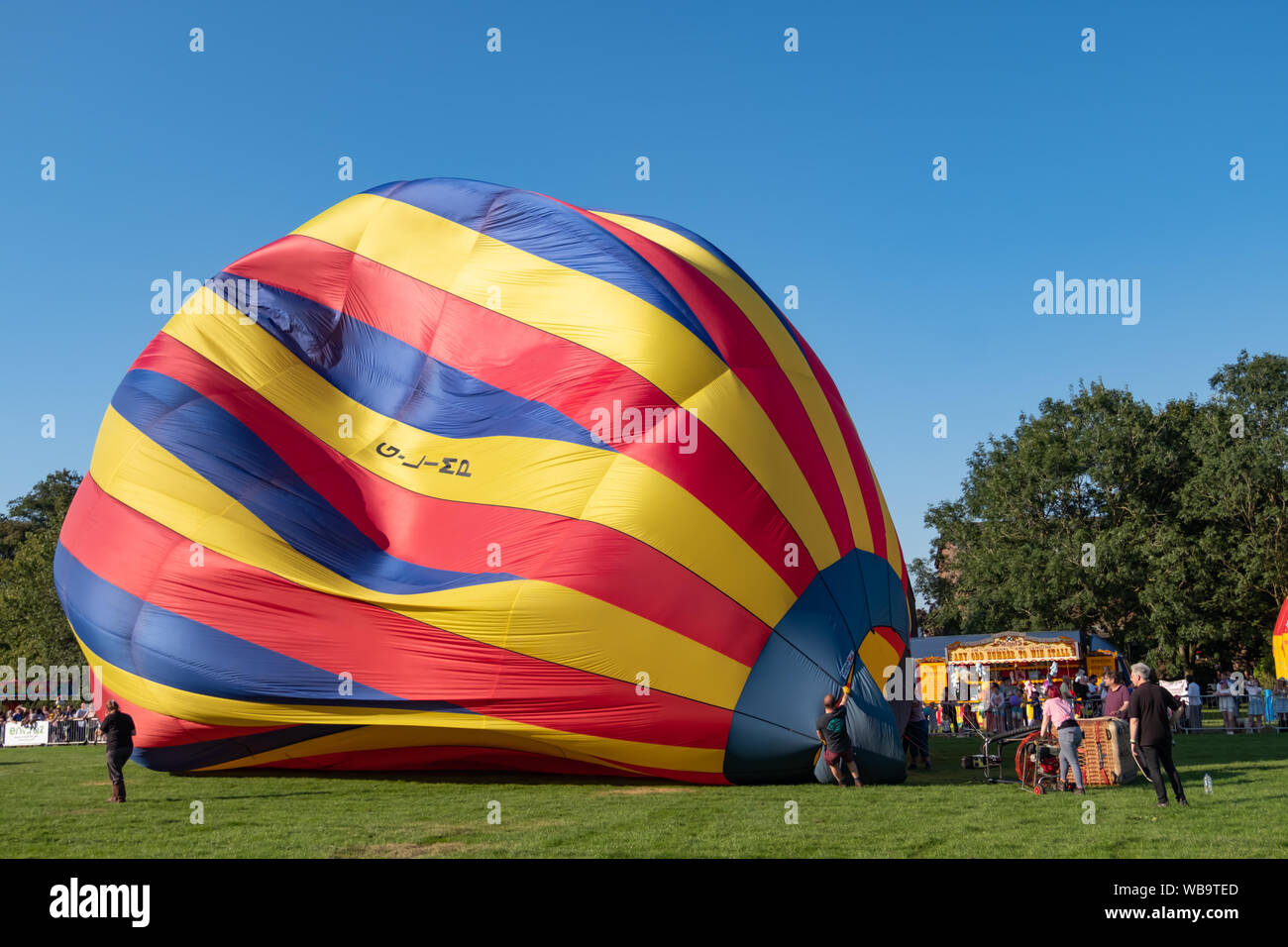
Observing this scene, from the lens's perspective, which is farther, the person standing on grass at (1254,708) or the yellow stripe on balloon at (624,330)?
the person standing on grass at (1254,708)

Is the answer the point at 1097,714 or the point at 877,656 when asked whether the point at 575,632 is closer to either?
the point at 877,656

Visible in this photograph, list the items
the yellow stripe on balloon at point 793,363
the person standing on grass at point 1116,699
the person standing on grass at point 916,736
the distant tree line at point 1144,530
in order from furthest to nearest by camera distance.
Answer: the distant tree line at point 1144,530
the person standing on grass at point 916,736
the yellow stripe on balloon at point 793,363
the person standing on grass at point 1116,699

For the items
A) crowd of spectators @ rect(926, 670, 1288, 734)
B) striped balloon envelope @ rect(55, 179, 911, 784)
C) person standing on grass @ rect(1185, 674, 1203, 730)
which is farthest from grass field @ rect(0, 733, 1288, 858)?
person standing on grass @ rect(1185, 674, 1203, 730)

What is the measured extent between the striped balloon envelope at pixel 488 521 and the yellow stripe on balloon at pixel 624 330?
0.04 m

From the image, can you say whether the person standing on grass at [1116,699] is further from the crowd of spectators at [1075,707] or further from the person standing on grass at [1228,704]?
the person standing on grass at [1228,704]

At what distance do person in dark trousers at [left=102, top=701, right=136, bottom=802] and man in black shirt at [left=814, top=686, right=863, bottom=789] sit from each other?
8.22 m

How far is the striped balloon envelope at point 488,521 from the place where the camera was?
39.0ft

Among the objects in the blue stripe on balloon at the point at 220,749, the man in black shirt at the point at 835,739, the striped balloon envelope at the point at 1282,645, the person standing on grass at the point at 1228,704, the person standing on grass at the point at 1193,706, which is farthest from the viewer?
the striped balloon envelope at the point at 1282,645

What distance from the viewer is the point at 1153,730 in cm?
1068

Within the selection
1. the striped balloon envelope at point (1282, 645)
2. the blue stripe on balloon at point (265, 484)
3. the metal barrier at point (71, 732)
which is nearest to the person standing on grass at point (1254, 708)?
the striped balloon envelope at point (1282, 645)

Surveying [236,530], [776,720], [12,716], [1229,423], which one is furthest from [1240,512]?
[12,716]

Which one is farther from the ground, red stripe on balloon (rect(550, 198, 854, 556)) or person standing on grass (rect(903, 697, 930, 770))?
red stripe on balloon (rect(550, 198, 854, 556))

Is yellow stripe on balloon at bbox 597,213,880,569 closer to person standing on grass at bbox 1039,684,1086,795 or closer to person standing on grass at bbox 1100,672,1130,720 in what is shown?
person standing on grass at bbox 1039,684,1086,795

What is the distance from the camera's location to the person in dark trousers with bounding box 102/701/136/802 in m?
12.3
